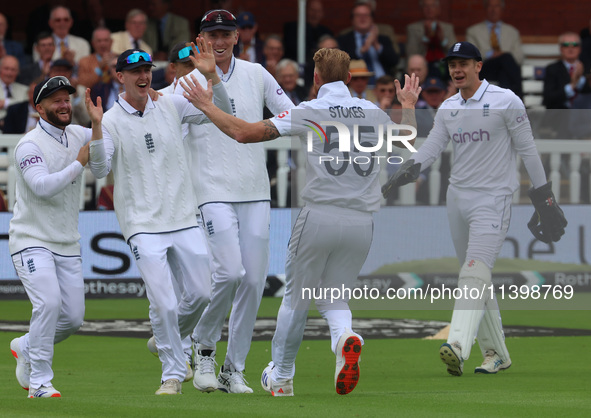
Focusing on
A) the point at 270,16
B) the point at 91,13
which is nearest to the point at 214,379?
the point at 91,13

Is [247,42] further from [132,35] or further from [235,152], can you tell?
[235,152]

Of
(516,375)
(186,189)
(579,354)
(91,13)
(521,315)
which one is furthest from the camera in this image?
(91,13)

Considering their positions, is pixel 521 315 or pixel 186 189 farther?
pixel 521 315

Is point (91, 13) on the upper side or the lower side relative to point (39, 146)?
upper

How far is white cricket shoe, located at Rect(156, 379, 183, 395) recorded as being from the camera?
854 centimetres

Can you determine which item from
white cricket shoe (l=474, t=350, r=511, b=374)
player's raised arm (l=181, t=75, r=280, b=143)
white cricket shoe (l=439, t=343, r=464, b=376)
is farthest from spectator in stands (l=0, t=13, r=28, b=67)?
player's raised arm (l=181, t=75, r=280, b=143)

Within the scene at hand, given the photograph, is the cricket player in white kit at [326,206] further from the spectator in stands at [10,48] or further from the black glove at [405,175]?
the spectator in stands at [10,48]

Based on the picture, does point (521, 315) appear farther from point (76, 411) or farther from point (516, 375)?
point (76, 411)

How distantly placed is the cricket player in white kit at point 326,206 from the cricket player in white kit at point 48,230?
124 cm

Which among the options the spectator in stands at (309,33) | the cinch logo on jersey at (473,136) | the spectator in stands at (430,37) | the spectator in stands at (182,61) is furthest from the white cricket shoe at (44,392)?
the spectator in stands at (430,37)

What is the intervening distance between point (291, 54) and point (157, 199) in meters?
11.0

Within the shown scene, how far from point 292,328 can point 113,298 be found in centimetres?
795

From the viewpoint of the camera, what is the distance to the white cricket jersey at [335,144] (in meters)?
8.10

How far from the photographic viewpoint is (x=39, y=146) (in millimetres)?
8883
